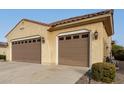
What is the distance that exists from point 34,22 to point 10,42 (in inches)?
242

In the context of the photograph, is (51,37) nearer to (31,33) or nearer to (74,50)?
(31,33)

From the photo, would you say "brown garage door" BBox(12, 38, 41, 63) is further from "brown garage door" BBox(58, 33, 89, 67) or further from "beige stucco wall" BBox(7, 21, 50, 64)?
"brown garage door" BBox(58, 33, 89, 67)

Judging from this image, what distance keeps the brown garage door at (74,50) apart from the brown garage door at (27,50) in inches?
119

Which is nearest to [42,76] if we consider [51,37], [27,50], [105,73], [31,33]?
[105,73]

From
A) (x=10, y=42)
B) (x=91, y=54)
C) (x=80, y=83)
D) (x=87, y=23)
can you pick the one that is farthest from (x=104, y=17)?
(x=10, y=42)

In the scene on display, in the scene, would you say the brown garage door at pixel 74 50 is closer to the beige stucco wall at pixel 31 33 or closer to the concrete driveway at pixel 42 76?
the beige stucco wall at pixel 31 33

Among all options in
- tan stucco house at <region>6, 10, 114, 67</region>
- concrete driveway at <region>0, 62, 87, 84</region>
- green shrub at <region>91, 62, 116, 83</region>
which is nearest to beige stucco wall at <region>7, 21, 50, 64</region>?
tan stucco house at <region>6, 10, 114, 67</region>

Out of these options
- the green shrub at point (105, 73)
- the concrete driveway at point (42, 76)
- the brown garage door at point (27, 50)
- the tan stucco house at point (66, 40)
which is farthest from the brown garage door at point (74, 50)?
the green shrub at point (105, 73)

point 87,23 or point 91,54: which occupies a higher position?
point 87,23

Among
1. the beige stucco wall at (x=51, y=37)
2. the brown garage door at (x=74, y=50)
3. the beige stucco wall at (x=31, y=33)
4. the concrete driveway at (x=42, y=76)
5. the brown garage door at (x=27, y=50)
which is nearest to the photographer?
the concrete driveway at (x=42, y=76)

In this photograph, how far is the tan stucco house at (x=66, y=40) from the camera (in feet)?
38.0
